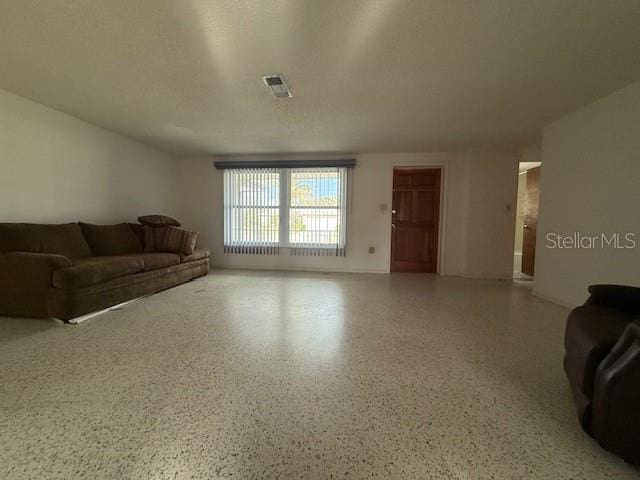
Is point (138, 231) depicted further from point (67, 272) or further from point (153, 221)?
point (67, 272)

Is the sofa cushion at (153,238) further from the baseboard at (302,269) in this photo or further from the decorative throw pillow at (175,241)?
the baseboard at (302,269)

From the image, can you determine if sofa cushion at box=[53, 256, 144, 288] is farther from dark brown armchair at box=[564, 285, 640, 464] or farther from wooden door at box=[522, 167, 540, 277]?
wooden door at box=[522, 167, 540, 277]

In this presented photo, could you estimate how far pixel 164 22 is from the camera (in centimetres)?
171

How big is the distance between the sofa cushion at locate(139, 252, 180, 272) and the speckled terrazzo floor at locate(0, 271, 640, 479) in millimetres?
832

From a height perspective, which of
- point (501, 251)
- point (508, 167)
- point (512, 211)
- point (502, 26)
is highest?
point (502, 26)

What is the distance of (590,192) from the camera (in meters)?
2.77

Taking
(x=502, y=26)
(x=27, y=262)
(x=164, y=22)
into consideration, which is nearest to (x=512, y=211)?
(x=502, y=26)

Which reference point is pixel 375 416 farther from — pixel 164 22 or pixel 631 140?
pixel 631 140

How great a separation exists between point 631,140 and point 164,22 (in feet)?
13.3

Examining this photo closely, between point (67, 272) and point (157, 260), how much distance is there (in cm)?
105

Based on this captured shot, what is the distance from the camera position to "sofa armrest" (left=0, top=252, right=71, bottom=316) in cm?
230

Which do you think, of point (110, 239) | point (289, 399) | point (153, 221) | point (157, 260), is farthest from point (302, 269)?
point (289, 399)

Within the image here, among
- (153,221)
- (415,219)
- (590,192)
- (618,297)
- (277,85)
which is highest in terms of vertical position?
(277,85)

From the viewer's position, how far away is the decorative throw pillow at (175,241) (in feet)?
12.8
